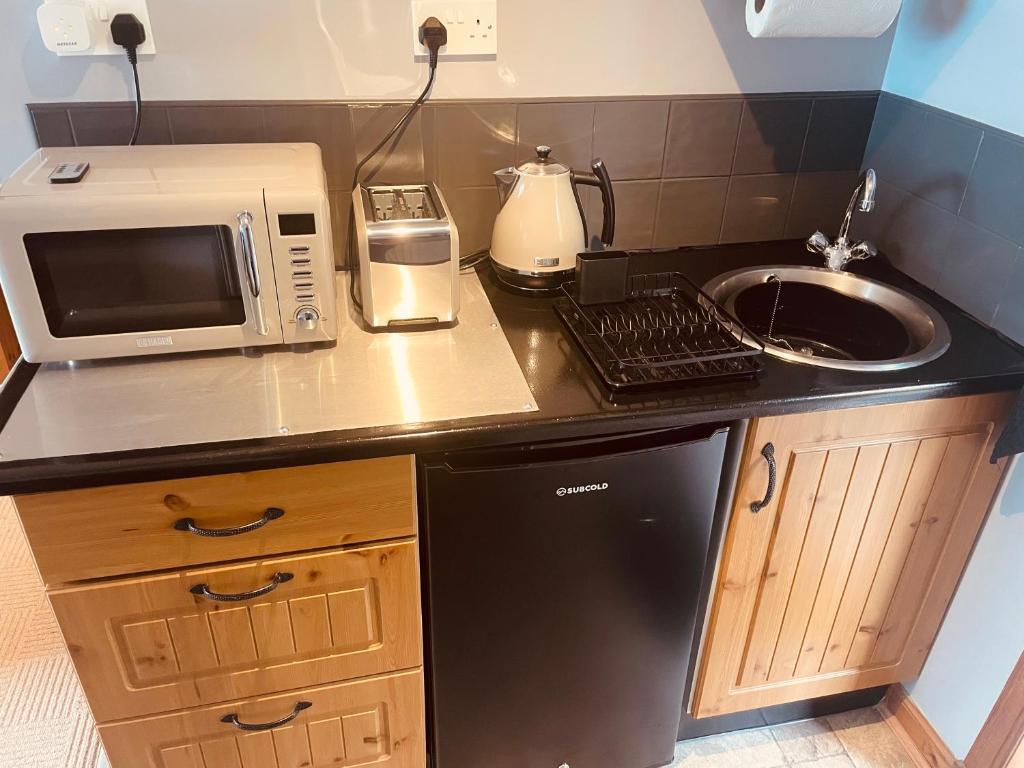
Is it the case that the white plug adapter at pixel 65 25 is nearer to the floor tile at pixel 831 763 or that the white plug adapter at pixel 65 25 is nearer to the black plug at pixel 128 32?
the black plug at pixel 128 32

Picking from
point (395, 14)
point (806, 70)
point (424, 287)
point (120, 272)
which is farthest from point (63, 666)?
point (806, 70)

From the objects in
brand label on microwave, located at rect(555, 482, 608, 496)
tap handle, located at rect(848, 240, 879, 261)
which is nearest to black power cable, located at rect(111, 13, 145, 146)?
brand label on microwave, located at rect(555, 482, 608, 496)

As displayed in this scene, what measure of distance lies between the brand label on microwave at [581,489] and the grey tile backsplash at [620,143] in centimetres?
64

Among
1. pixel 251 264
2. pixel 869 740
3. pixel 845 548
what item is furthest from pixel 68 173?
pixel 869 740

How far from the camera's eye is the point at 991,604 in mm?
1500

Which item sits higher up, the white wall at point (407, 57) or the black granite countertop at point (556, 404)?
the white wall at point (407, 57)

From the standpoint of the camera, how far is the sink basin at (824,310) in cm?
153

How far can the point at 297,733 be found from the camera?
132 cm

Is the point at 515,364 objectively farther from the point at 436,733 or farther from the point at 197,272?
the point at 436,733

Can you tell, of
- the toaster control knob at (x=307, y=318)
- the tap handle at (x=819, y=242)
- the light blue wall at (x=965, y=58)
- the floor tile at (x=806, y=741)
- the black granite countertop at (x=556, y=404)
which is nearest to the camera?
the black granite countertop at (x=556, y=404)

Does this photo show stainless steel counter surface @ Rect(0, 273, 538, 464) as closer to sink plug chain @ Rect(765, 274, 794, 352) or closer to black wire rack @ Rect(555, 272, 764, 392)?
black wire rack @ Rect(555, 272, 764, 392)

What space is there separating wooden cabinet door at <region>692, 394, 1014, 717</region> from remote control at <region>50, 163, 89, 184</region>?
3.57ft

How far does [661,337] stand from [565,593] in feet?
1.50

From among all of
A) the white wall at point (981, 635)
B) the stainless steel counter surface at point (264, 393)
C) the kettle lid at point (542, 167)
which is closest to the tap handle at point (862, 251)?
the white wall at point (981, 635)
